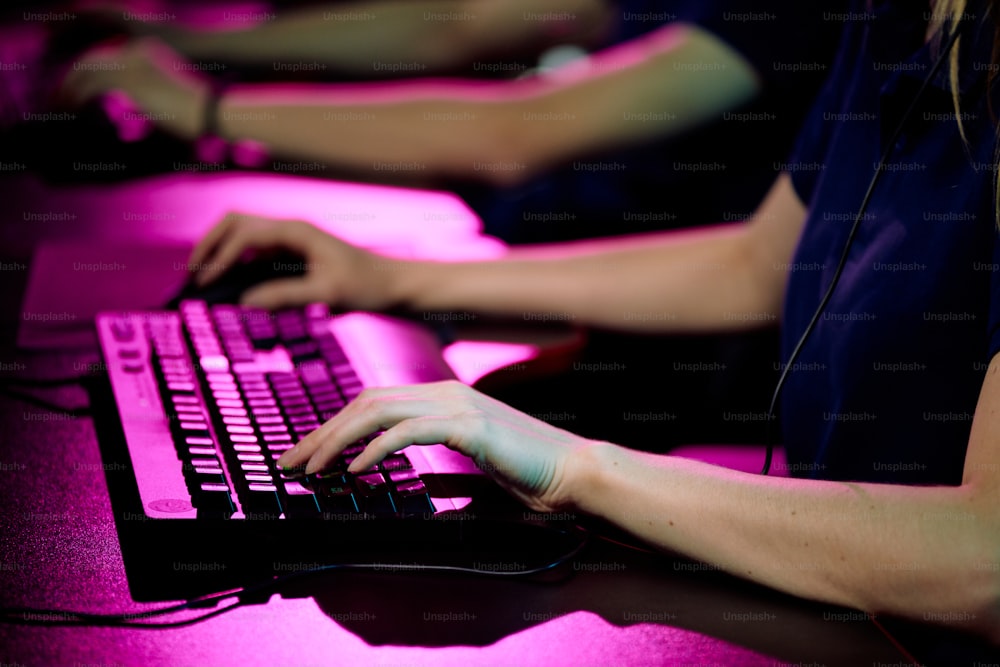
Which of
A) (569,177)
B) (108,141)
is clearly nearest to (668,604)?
(569,177)

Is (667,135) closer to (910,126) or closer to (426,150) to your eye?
(426,150)

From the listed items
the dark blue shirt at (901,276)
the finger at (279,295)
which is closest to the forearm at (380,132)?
the finger at (279,295)

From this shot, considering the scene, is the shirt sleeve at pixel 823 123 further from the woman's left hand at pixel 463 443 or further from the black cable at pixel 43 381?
the black cable at pixel 43 381

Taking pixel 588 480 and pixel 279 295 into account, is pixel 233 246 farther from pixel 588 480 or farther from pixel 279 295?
pixel 588 480

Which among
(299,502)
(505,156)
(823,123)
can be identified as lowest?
(505,156)

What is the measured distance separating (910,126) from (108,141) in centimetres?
126

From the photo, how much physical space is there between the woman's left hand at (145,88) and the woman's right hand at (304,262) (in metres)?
0.59

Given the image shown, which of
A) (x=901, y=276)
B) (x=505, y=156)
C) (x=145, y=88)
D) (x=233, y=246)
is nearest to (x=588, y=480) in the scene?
(x=901, y=276)

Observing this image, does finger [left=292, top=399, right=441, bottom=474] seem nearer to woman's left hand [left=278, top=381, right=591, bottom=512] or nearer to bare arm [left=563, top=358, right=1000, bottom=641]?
woman's left hand [left=278, top=381, right=591, bottom=512]

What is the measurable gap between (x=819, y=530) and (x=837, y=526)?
0.04 feet

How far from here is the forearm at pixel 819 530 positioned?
0.66 metres

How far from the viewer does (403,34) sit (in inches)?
86.7

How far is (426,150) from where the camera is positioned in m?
1.68

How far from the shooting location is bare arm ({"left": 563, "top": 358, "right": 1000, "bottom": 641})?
0.66 meters
